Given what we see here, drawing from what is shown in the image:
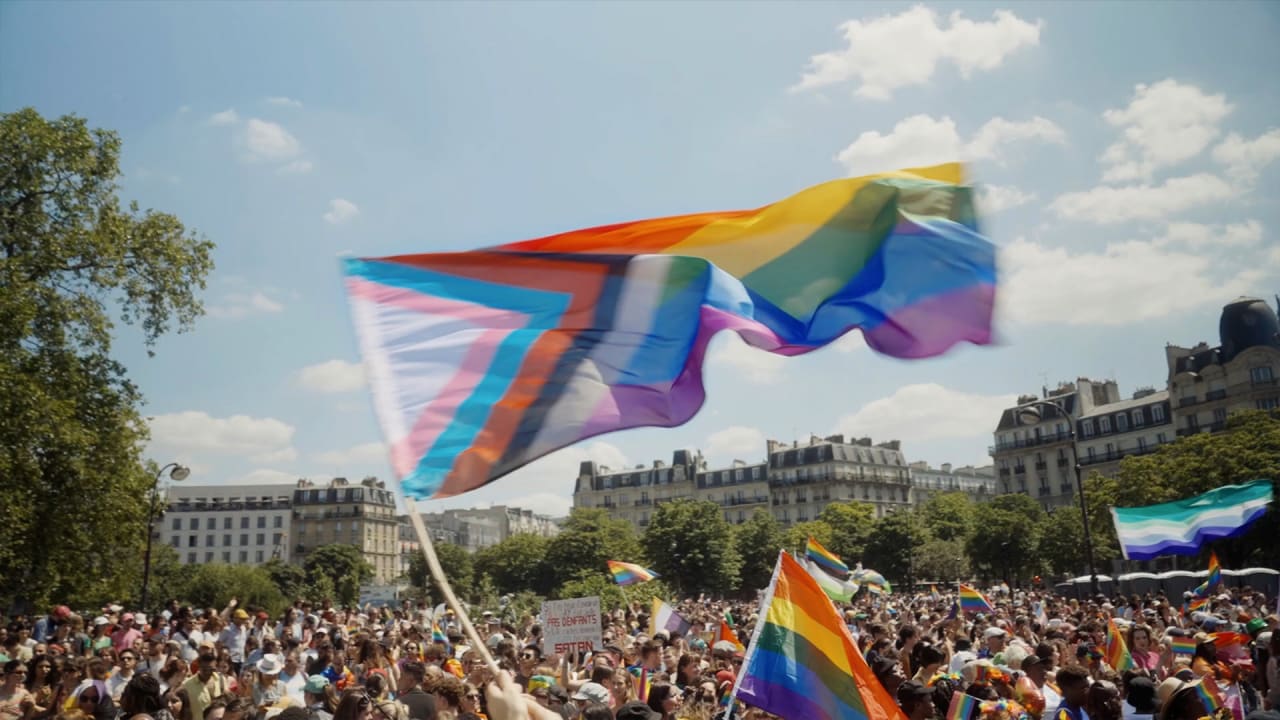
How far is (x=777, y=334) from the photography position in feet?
21.9

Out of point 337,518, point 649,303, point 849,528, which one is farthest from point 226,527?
point 649,303

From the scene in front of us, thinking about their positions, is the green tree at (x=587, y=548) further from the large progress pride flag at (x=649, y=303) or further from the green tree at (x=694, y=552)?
the large progress pride flag at (x=649, y=303)

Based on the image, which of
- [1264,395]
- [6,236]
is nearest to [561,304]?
[6,236]

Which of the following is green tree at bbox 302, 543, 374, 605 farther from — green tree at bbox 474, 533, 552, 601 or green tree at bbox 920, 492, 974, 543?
green tree at bbox 920, 492, 974, 543

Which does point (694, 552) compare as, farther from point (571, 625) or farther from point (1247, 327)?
point (571, 625)

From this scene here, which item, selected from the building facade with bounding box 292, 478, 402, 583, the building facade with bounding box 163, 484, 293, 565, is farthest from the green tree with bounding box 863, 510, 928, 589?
the building facade with bounding box 163, 484, 293, 565

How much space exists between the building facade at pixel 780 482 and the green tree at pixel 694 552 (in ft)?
106

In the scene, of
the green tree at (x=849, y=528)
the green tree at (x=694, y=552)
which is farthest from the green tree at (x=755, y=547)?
the green tree at (x=694, y=552)

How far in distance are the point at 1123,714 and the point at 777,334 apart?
3826 millimetres

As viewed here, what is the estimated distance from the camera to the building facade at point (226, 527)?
136 metres

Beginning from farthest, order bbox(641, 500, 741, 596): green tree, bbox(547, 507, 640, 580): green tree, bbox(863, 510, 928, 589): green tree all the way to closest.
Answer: bbox(547, 507, 640, 580): green tree
bbox(863, 510, 928, 589): green tree
bbox(641, 500, 741, 596): green tree

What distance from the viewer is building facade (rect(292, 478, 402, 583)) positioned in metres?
137

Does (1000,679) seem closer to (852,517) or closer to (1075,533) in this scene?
(1075,533)

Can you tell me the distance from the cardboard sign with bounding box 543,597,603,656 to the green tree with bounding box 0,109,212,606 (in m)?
17.2
